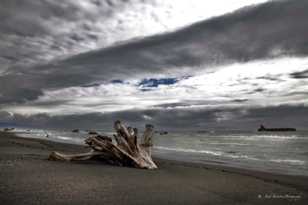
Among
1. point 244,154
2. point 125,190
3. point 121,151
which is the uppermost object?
point 121,151

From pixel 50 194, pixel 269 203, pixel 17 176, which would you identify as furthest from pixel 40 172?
pixel 269 203

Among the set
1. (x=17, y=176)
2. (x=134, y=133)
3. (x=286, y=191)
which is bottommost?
(x=286, y=191)

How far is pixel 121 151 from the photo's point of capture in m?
10.8

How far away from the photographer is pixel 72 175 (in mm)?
7426

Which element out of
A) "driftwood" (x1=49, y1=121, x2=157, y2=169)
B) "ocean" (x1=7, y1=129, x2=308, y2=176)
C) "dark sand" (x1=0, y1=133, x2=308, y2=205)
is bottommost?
"ocean" (x1=7, y1=129, x2=308, y2=176)

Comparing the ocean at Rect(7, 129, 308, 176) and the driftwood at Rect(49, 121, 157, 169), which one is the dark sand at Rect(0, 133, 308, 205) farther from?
the ocean at Rect(7, 129, 308, 176)

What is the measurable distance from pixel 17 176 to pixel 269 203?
18.6 ft

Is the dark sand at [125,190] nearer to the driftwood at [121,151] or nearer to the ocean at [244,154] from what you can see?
the driftwood at [121,151]

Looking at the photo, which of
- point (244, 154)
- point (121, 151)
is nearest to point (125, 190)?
point (121, 151)

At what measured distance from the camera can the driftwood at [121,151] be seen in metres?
10.6

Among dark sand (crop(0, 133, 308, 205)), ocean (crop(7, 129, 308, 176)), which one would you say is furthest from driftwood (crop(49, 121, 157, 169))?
ocean (crop(7, 129, 308, 176))

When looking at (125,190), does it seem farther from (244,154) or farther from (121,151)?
(244,154)

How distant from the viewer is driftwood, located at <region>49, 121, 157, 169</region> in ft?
34.7

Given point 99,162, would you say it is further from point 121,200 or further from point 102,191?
point 121,200
